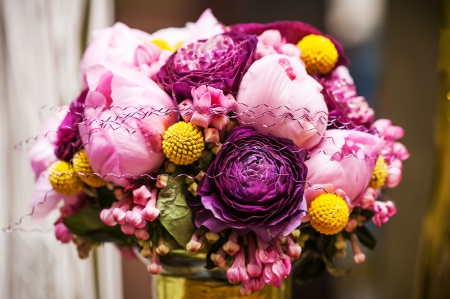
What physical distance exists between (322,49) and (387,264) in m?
0.72

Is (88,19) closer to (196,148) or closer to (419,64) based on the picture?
(196,148)

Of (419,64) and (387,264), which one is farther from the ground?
(419,64)

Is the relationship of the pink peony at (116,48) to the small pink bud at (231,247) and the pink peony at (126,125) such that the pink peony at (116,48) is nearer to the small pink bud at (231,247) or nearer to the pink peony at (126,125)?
the pink peony at (126,125)

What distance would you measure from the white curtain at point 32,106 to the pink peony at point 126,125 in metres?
0.45

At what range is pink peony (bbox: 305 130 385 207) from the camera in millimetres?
491

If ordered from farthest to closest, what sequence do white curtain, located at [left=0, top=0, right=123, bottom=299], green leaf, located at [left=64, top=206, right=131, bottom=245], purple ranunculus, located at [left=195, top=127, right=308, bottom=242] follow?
white curtain, located at [left=0, top=0, right=123, bottom=299] → green leaf, located at [left=64, top=206, right=131, bottom=245] → purple ranunculus, located at [left=195, top=127, right=308, bottom=242]

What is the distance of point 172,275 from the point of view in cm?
→ 59

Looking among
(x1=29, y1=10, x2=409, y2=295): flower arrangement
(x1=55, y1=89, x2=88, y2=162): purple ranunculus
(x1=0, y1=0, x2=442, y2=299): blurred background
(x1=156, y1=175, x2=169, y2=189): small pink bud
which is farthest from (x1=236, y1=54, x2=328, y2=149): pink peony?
(x1=0, y1=0, x2=442, y2=299): blurred background

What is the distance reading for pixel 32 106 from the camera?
35.9 inches

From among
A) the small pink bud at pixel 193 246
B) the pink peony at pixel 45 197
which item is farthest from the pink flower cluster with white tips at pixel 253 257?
the pink peony at pixel 45 197

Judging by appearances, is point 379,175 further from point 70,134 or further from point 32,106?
point 32,106

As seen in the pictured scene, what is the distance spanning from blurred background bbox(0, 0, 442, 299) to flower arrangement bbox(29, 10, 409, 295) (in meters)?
0.42

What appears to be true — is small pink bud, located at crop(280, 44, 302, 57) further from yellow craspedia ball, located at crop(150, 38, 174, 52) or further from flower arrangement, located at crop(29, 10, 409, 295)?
yellow craspedia ball, located at crop(150, 38, 174, 52)

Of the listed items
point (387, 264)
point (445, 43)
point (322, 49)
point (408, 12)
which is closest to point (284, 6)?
point (408, 12)
